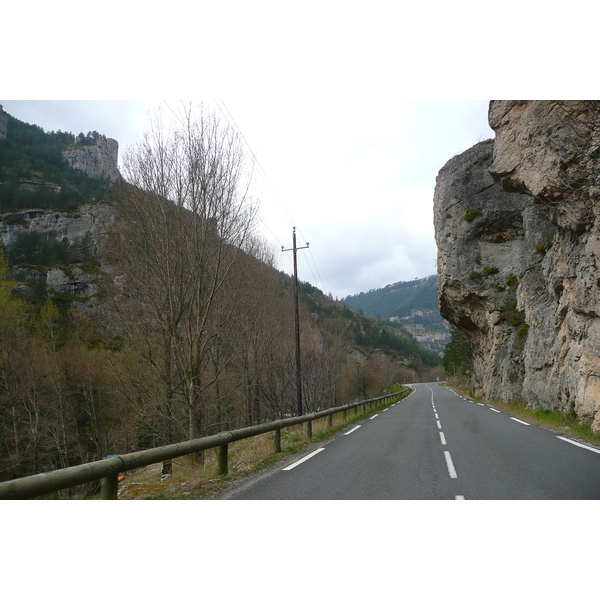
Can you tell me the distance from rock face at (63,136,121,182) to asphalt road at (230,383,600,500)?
130040mm

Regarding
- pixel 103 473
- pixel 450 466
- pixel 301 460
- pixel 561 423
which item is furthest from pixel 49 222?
pixel 450 466

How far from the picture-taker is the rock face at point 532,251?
37.8 feet

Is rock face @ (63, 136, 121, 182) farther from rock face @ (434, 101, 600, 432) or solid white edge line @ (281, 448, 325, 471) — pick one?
solid white edge line @ (281, 448, 325, 471)

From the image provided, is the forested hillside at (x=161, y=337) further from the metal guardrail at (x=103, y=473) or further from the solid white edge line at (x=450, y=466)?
the solid white edge line at (x=450, y=466)

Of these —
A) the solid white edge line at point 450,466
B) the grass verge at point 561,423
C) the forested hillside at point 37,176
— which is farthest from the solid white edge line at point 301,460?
the forested hillside at point 37,176

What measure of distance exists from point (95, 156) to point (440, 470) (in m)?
155

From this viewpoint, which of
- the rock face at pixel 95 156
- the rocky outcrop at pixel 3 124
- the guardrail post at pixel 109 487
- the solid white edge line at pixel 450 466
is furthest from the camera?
the rock face at pixel 95 156

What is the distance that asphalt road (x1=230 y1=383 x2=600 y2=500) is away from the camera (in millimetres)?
5367

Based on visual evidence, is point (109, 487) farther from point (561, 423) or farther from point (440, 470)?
point (561, 423)

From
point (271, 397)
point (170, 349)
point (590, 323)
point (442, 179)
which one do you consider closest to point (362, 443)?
point (170, 349)

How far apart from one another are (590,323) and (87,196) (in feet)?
324

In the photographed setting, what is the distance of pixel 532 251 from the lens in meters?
22.7

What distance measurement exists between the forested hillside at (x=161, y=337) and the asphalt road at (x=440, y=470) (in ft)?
15.8

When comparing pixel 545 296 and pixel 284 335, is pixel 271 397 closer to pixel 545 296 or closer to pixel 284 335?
pixel 284 335
